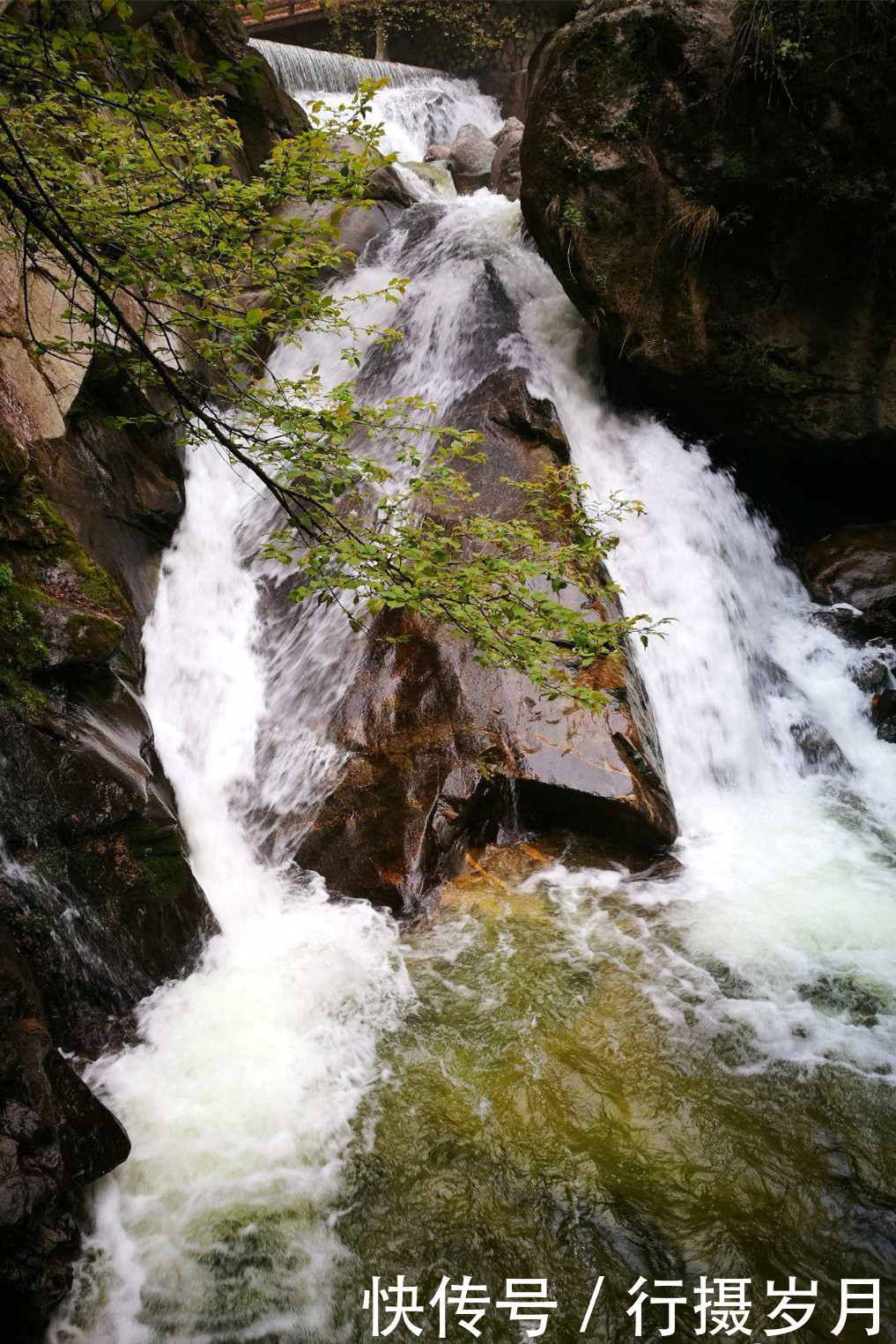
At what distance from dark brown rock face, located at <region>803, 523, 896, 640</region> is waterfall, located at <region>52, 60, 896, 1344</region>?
385mm

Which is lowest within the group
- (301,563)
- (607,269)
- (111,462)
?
(111,462)

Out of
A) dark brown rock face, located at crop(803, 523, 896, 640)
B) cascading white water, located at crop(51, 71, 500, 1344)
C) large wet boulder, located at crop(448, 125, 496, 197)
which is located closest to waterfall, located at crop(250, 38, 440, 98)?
large wet boulder, located at crop(448, 125, 496, 197)

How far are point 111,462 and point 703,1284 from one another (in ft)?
23.5

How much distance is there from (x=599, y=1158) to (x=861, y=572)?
25.2ft

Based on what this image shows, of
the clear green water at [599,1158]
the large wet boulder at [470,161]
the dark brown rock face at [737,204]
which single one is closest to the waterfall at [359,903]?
the clear green water at [599,1158]

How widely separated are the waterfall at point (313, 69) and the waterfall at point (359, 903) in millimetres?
12837

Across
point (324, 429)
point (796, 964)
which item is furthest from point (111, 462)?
point (796, 964)

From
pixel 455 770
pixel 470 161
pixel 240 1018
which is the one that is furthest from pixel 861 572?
pixel 470 161

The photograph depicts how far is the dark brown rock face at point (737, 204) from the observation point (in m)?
7.33

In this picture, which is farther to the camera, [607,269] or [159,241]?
[607,269]

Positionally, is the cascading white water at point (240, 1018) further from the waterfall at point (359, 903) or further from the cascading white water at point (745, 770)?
the cascading white water at point (745, 770)

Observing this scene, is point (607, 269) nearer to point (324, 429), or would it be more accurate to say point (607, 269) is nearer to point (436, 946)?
point (324, 429)

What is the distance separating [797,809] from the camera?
6.79 metres

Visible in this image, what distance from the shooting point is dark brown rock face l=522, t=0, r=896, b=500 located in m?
7.33
